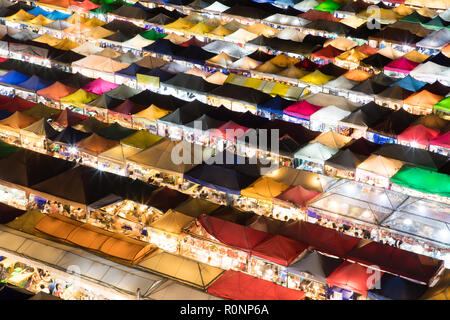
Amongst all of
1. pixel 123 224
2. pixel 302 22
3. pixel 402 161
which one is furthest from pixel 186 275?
pixel 302 22

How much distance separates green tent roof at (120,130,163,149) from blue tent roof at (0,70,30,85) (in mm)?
5959

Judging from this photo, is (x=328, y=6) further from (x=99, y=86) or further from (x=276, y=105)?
(x=99, y=86)

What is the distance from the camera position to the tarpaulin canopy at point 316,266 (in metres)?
11.7

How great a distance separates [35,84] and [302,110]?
339 inches

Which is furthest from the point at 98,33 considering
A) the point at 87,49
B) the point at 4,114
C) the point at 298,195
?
the point at 298,195

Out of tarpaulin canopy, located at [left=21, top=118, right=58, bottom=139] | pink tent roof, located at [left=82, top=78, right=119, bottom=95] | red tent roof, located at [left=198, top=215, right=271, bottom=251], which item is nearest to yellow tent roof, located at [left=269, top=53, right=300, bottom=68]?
pink tent roof, located at [left=82, top=78, right=119, bottom=95]

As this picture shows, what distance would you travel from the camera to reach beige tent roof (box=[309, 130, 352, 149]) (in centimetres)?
1655

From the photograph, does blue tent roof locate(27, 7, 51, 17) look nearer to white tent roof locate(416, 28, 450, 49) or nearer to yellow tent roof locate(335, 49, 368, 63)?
yellow tent roof locate(335, 49, 368, 63)

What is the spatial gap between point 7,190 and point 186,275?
5877 millimetres

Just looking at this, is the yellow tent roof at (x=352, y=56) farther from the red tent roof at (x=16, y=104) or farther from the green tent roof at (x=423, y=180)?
the red tent roof at (x=16, y=104)

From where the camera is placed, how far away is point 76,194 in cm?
1401

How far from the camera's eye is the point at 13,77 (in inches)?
811

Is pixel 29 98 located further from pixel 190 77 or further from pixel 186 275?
pixel 186 275

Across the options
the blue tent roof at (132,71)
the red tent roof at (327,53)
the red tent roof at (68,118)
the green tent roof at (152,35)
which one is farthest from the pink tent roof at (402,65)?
the red tent roof at (68,118)
